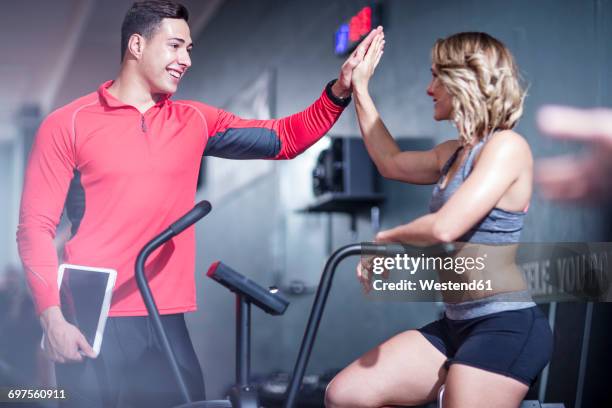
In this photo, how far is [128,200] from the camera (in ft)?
7.69

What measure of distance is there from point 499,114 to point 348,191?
2.32m

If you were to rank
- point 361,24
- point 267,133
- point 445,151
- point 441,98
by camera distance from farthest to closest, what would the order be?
1. point 361,24
2. point 267,133
3. point 445,151
4. point 441,98

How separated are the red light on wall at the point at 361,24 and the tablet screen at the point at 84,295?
2218 mm

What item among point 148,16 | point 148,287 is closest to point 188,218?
point 148,287

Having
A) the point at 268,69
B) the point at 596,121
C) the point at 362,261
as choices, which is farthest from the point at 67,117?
the point at 268,69

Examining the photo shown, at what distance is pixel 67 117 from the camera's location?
7.89 ft

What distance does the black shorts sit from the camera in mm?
1778

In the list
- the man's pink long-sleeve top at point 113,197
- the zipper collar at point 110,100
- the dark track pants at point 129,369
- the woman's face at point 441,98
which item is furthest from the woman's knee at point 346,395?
the zipper collar at point 110,100

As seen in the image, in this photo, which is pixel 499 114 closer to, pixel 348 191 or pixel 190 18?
pixel 190 18

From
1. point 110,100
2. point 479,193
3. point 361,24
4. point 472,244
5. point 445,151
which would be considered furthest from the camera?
point 361,24

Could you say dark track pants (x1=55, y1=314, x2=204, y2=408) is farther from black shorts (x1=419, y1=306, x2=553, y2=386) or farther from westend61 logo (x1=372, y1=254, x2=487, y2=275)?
black shorts (x1=419, y1=306, x2=553, y2=386)

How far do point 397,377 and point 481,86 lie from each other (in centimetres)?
73

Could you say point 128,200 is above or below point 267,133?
below

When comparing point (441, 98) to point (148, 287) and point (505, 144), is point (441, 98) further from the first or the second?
point (148, 287)
